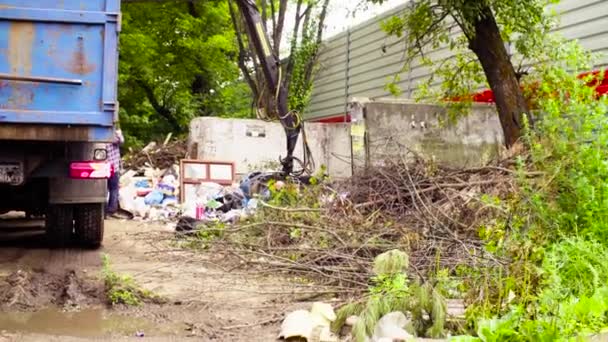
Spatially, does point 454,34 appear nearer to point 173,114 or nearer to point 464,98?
point 464,98

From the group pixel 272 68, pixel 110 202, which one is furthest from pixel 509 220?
pixel 110 202

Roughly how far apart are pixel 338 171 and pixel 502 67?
6.50 m

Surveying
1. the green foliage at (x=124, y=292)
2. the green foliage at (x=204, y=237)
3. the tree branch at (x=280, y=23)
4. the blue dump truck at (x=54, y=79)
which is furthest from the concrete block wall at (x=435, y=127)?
the tree branch at (x=280, y=23)

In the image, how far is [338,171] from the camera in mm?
15922

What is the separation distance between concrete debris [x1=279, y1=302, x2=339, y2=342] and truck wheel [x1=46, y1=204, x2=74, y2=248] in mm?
4140

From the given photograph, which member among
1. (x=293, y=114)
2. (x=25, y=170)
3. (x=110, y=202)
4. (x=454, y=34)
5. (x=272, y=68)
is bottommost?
(x=110, y=202)

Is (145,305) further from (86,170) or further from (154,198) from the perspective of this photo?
(154,198)

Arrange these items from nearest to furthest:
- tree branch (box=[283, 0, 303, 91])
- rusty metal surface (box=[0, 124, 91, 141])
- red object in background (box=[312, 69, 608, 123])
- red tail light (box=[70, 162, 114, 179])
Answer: rusty metal surface (box=[0, 124, 91, 141])
red tail light (box=[70, 162, 114, 179])
red object in background (box=[312, 69, 608, 123])
tree branch (box=[283, 0, 303, 91])

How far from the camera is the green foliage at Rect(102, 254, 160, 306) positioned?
5691 mm

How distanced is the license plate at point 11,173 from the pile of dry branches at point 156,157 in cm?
1195

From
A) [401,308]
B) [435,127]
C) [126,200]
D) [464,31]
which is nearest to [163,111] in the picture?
[126,200]

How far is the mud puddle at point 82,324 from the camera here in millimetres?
4863

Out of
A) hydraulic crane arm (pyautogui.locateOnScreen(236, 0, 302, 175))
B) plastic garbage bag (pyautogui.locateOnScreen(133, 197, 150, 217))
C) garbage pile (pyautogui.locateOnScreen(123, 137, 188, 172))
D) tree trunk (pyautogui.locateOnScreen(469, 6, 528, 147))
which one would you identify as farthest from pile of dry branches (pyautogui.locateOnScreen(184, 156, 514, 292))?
garbage pile (pyautogui.locateOnScreen(123, 137, 188, 172))

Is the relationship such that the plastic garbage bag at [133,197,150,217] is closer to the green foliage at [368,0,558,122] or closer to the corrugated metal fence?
the green foliage at [368,0,558,122]
